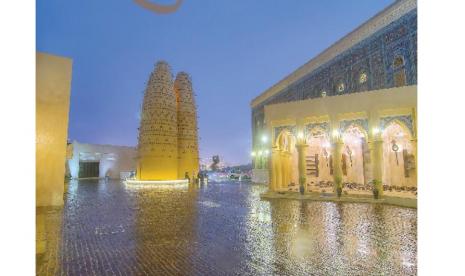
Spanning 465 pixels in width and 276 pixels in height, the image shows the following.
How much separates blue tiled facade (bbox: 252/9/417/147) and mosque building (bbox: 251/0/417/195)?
0.16ft

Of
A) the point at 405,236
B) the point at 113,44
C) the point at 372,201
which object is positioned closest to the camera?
the point at 405,236

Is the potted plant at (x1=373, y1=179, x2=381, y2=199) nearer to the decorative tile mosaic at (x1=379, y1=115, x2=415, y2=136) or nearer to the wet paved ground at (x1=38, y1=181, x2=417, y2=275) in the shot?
the decorative tile mosaic at (x1=379, y1=115, x2=415, y2=136)

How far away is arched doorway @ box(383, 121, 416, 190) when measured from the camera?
15.9 meters

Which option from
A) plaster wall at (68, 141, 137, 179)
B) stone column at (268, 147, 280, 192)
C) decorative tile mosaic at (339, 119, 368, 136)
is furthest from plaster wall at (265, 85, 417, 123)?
plaster wall at (68, 141, 137, 179)

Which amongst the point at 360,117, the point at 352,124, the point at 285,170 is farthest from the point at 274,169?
the point at 360,117

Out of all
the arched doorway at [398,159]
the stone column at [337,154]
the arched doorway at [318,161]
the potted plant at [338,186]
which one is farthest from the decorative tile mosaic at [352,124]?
the arched doorway at [318,161]

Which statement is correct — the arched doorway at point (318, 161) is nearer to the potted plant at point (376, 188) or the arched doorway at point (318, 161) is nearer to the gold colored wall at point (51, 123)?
the potted plant at point (376, 188)

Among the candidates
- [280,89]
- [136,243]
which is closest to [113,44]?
[280,89]

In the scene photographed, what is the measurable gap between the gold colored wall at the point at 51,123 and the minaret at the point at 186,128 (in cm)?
2076

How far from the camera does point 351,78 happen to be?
19812 mm

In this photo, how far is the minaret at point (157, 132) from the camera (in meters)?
28.0
